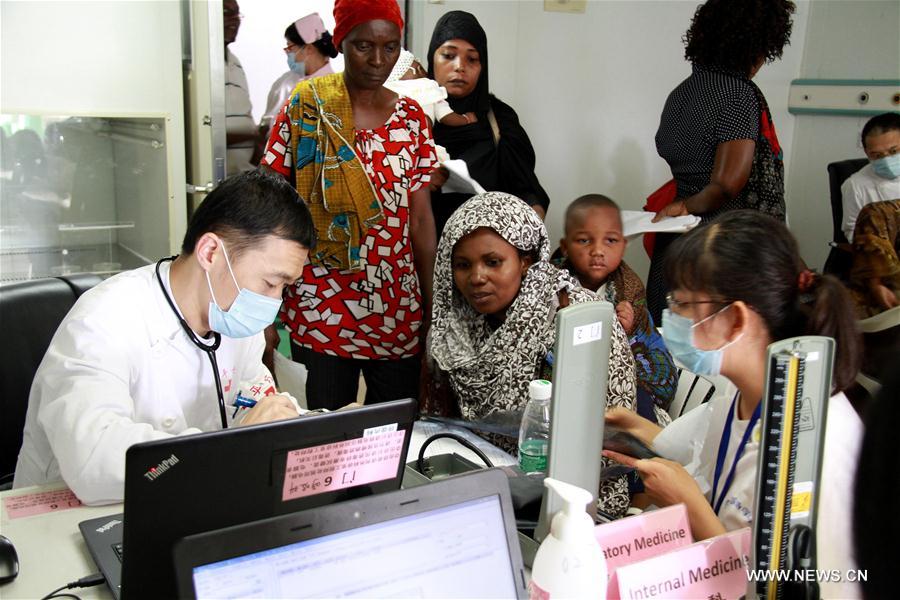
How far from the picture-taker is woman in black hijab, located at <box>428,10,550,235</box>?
2.81 m

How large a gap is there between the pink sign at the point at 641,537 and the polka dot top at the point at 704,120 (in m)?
1.87

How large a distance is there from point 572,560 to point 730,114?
210 cm

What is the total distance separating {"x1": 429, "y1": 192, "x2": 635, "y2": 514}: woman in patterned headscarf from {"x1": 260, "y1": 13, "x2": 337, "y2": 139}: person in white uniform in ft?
4.97

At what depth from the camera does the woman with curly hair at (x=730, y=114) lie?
256 centimetres

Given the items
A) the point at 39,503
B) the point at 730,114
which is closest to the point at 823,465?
the point at 39,503

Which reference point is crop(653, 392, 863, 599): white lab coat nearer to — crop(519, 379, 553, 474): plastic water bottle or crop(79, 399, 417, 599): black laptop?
crop(519, 379, 553, 474): plastic water bottle

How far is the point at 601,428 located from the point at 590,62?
3.25m

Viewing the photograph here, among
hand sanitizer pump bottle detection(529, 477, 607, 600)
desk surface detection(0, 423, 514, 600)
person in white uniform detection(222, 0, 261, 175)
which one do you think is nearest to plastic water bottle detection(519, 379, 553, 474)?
hand sanitizer pump bottle detection(529, 477, 607, 600)

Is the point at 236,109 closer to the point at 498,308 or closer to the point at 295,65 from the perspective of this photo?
the point at 295,65

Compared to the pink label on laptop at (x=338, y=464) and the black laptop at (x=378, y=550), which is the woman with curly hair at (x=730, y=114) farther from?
the black laptop at (x=378, y=550)

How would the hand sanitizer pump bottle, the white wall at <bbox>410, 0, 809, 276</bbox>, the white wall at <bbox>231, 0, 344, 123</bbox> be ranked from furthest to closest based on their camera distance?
the white wall at <bbox>410, 0, 809, 276</bbox> → the white wall at <bbox>231, 0, 344, 123</bbox> → the hand sanitizer pump bottle

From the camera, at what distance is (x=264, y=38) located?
3205mm

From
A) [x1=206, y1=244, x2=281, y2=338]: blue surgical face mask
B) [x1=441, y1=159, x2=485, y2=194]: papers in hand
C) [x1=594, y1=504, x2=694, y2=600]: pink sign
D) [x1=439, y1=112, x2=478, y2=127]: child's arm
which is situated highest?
[x1=439, y1=112, x2=478, y2=127]: child's arm

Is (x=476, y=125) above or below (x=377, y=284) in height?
above
